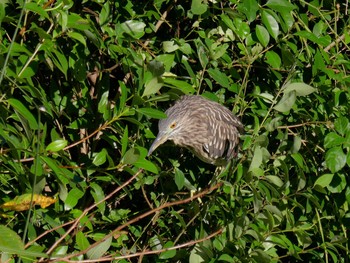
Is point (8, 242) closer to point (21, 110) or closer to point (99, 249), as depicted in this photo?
point (21, 110)

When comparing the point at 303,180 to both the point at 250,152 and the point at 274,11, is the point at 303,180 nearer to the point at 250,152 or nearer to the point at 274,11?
the point at 250,152

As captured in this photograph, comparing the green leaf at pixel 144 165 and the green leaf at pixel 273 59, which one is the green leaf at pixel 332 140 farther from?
the green leaf at pixel 144 165

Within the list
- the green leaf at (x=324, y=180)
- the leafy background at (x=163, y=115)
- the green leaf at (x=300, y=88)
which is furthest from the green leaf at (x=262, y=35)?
the green leaf at (x=324, y=180)

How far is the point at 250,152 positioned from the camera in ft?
11.2

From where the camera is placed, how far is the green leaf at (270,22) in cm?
351

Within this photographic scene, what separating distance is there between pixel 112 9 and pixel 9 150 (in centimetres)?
113

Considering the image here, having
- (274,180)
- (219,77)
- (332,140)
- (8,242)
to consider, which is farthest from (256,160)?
(8,242)

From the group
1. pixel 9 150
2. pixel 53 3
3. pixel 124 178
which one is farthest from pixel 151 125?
pixel 9 150

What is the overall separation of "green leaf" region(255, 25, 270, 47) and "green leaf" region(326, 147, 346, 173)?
2.04 feet

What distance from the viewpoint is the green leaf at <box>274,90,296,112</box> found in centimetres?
348

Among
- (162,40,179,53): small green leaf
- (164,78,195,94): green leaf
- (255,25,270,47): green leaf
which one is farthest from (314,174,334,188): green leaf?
(162,40,179,53): small green leaf

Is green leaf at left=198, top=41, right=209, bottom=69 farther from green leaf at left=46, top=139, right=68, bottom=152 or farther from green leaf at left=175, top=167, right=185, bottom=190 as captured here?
green leaf at left=46, top=139, right=68, bottom=152

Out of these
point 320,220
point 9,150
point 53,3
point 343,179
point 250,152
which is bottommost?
point 320,220

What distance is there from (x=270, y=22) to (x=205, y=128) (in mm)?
831
